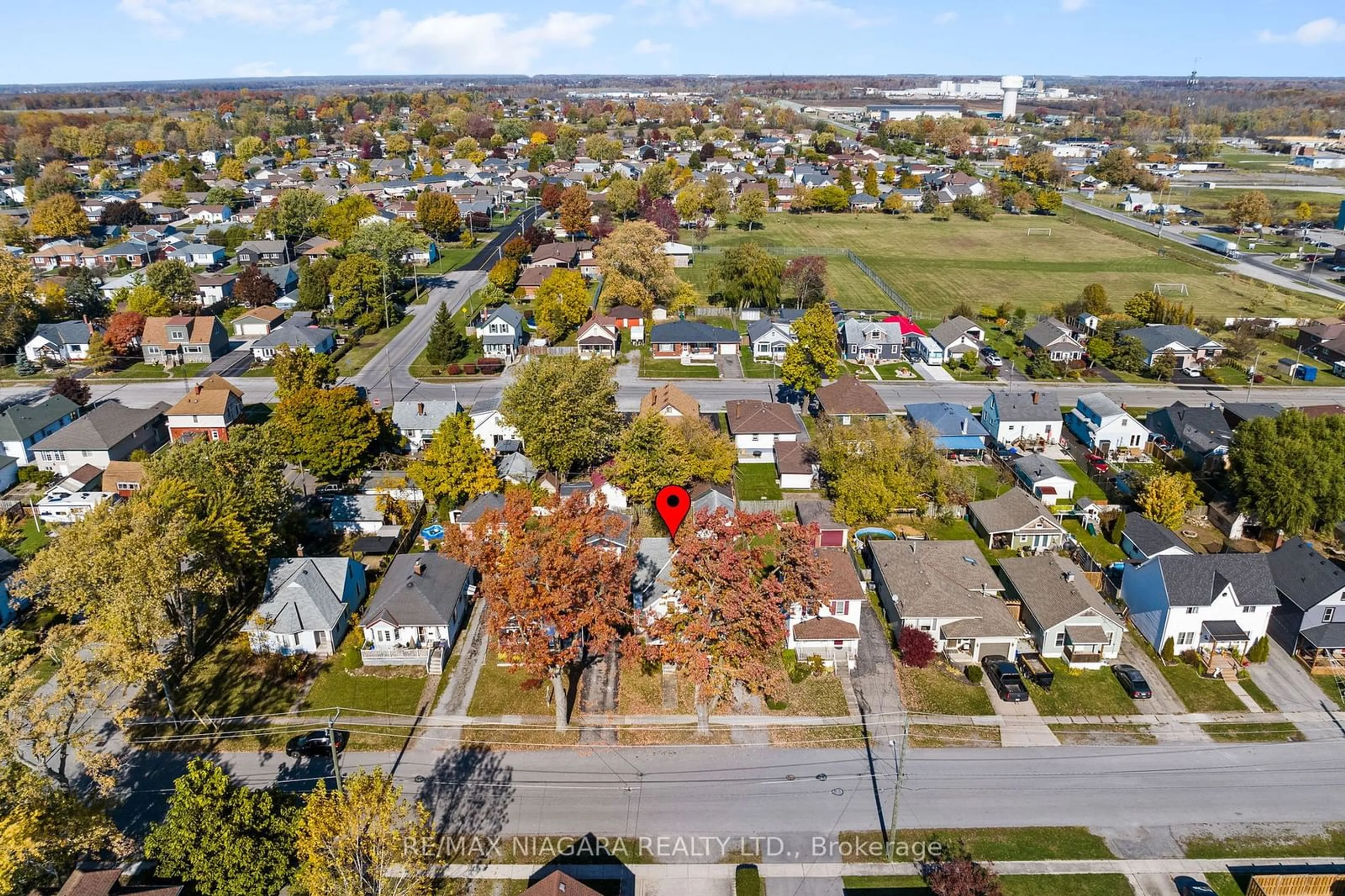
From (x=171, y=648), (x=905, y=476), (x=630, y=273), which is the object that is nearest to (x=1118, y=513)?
(x=905, y=476)

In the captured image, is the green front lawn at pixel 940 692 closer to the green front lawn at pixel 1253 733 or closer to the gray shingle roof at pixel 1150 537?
the green front lawn at pixel 1253 733

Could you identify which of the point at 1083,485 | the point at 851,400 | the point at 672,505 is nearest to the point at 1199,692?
the point at 1083,485

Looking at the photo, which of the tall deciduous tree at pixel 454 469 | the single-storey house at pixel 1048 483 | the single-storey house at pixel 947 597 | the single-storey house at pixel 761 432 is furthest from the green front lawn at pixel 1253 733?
the tall deciduous tree at pixel 454 469

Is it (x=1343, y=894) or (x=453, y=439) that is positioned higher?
(x=453, y=439)

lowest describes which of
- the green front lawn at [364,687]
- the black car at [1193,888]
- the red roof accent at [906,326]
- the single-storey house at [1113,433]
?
the black car at [1193,888]

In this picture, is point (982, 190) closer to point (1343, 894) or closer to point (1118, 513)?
point (1118, 513)

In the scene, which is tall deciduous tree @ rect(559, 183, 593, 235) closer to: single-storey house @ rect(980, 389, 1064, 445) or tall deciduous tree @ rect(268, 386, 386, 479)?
tall deciduous tree @ rect(268, 386, 386, 479)
